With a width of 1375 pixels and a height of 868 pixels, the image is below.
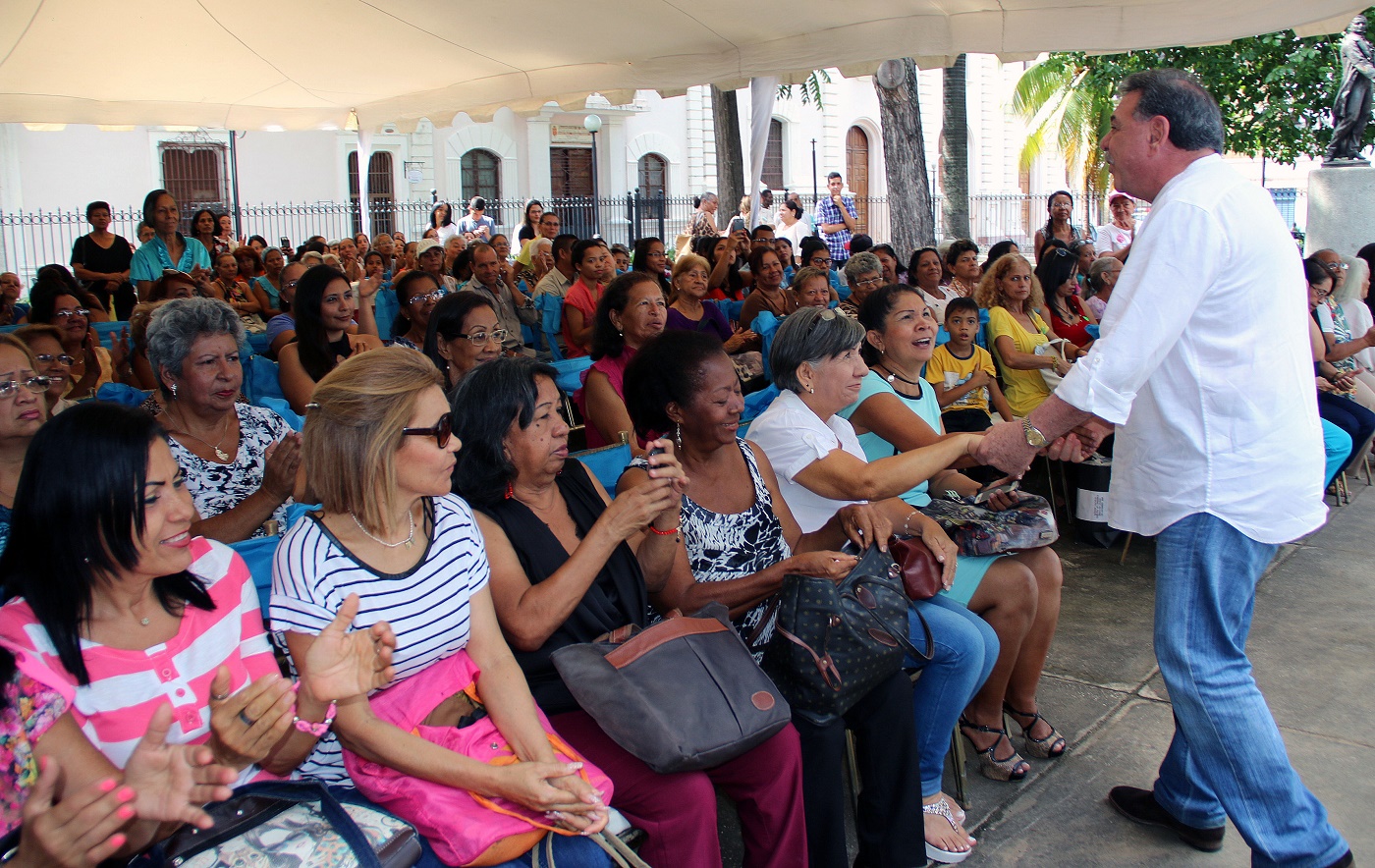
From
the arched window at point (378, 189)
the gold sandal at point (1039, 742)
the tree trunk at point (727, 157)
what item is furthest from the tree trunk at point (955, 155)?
the arched window at point (378, 189)

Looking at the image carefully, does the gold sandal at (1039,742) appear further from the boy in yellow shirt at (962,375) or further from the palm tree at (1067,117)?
the palm tree at (1067,117)

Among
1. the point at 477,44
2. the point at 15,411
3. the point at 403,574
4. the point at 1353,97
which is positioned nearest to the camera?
the point at 403,574

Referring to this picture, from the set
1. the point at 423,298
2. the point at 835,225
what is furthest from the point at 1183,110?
the point at 835,225

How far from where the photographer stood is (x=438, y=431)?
2426 mm

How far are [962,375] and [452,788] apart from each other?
13.7ft

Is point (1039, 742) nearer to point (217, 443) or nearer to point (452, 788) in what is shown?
point (452, 788)

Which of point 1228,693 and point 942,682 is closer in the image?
point 1228,693

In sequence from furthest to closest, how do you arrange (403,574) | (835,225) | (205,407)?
(835,225) < (205,407) < (403,574)

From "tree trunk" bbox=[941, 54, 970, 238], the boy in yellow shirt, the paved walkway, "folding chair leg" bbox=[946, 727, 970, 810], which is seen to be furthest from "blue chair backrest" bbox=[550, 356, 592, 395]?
"tree trunk" bbox=[941, 54, 970, 238]

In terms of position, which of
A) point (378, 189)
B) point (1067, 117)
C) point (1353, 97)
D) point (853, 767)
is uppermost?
point (1067, 117)

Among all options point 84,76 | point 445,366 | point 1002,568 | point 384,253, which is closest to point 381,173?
point 384,253

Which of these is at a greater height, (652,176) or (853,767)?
(652,176)

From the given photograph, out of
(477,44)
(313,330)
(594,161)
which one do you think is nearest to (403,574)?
(313,330)

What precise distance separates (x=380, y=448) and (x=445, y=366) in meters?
2.24
